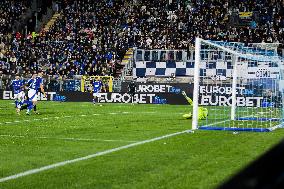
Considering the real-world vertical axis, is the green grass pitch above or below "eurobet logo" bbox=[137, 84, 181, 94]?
below

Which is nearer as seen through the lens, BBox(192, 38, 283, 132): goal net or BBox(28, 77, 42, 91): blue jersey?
BBox(192, 38, 283, 132): goal net

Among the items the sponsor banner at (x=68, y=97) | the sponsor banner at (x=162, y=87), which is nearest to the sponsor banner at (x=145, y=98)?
the sponsor banner at (x=162, y=87)

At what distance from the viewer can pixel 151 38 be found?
44.7m

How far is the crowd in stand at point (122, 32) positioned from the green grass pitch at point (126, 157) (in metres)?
28.1

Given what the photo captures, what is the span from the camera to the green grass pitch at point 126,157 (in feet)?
20.7

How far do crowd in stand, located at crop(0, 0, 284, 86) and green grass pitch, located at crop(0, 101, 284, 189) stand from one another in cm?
2807

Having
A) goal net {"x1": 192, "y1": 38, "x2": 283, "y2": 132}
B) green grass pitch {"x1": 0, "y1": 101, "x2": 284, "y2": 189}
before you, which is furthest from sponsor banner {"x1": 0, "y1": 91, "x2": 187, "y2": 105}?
green grass pitch {"x1": 0, "y1": 101, "x2": 284, "y2": 189}

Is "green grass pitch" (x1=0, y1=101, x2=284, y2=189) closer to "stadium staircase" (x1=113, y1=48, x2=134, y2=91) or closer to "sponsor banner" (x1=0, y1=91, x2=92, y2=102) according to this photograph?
"sponsor banner" (x1=0, y1=91, x2=92, y2=102)

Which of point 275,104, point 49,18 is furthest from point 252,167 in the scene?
point 49,18

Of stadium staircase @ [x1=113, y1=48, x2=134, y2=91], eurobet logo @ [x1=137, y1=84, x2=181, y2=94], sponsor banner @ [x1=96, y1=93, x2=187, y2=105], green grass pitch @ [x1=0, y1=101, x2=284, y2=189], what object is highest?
stadium staircase @ [x1=113, y1=48, x2=134, y2=91]

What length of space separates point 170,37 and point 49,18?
14.9m

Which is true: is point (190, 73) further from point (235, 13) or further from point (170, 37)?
point (235, 13)

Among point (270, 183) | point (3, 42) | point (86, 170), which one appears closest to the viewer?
point (270, 183)

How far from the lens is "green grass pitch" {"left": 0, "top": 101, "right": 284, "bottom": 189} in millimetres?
6316
